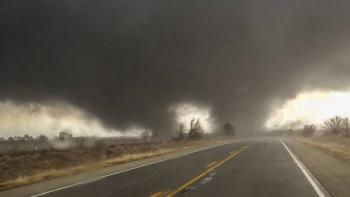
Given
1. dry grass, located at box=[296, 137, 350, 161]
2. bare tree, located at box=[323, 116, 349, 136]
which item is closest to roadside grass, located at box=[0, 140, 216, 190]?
dry grass, located at box=[296, 137, 350, 161]

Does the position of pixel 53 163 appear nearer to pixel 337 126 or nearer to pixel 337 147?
pixel 337 147

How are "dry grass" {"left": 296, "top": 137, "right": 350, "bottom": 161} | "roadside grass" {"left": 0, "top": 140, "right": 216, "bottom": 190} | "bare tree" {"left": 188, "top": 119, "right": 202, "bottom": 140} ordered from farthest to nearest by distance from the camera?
1. "bare tree" {"left": 188, "top": 119, "right": 202, "bottom": 140}
2. "dry grass" {"left": 296, "top": 137, "right": 350, "bottom": 161}
3. "roadside grass" {"left": 0, "top": 140, "right": 216, "bottom": 190}

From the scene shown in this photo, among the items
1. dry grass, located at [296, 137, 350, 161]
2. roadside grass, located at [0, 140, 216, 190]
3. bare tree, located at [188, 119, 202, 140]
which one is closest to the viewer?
roadside grass, located at [0, 140, 216, 190]

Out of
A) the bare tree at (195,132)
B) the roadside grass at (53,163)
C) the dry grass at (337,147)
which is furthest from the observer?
the bare tree at (195,132)

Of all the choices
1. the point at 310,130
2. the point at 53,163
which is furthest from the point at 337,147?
the point at 310,130

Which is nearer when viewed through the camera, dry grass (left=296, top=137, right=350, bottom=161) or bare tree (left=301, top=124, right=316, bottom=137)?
dry grass (left=296, top=137, right=350, bottom=161)

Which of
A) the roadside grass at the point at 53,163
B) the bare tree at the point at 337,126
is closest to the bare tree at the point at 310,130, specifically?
the bare tree at the point at 337,126

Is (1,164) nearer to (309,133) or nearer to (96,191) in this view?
(96,191)

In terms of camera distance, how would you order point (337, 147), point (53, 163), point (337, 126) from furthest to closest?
point (337, 126) → point (337, 147) → point (53, 163)

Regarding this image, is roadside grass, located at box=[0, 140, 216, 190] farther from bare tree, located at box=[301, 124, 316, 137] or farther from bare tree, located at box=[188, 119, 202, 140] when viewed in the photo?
bare tree, located at box=[301, 124, 316, 137]

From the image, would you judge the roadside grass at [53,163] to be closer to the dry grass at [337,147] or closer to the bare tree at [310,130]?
the dry grass at [337,147]

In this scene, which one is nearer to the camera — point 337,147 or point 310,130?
point 337,147

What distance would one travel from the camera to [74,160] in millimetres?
38844

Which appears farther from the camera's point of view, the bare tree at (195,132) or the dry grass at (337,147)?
the bare tree at (195,132)
